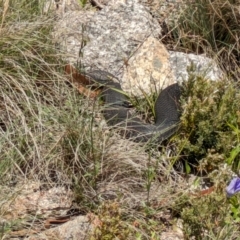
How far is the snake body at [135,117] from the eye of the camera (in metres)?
4.29

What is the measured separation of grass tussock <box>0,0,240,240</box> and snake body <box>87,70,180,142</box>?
0.29 ft

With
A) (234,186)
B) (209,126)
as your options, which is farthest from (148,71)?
(234,186)

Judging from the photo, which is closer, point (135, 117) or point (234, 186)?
point (234, 186)

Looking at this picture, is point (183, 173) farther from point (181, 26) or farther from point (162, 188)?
point (181, 26)

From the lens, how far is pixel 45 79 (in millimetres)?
4484

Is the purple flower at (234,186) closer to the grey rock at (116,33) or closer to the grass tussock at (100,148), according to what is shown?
the grass tussock at (100,148)

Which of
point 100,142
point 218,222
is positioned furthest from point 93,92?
point 218,222

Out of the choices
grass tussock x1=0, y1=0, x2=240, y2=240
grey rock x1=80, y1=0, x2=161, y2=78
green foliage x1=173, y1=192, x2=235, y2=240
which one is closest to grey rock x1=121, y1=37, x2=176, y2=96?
grey rock x1=80, y1=0, x2=161, y2=78

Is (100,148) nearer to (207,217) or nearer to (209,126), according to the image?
(209,126)

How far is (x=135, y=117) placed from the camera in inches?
178

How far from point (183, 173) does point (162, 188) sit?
297 mm

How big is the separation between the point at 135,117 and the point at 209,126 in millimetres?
516

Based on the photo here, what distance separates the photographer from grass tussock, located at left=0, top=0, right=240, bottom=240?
3709 mm

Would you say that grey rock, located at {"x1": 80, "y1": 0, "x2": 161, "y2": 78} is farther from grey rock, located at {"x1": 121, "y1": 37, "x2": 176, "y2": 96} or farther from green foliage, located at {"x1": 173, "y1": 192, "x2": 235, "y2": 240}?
green foliage, located at {"x1": 173, "y1": 192, "x2": 235, "y2": 240}
